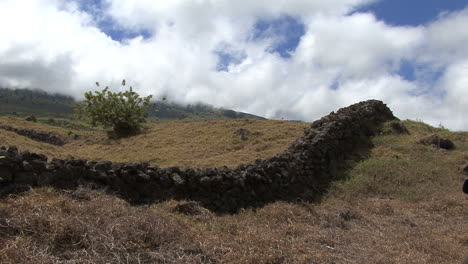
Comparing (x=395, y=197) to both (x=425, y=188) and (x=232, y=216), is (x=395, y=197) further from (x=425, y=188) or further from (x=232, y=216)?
(x=232, y=216)

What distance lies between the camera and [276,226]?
779cm

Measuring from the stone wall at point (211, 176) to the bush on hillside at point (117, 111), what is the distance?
A: 49.7 ft

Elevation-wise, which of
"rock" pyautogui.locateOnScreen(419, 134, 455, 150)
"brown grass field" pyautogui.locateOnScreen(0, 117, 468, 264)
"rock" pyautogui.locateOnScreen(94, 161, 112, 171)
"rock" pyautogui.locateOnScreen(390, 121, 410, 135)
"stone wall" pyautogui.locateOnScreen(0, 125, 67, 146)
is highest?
"rock" pyautogui.locateOnScreen(390, 121, 410, 135)

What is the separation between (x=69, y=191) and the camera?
7090mm

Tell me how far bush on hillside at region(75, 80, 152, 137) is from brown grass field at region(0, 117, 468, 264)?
12.9 metres

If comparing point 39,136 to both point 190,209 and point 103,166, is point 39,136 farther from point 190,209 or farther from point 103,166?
point 190,209

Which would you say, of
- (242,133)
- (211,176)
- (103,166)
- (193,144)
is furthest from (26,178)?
(242,133)

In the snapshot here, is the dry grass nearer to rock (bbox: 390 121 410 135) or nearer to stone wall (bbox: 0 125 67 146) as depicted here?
stone wall (bbox: 0 125 67 146)

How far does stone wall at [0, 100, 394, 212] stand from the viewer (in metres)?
7.19

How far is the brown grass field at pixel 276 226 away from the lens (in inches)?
206

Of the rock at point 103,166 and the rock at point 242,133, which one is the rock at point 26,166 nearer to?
the rock at point 103,166

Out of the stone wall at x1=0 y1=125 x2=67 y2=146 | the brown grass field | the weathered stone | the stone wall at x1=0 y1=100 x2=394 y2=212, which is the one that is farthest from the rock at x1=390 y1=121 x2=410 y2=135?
the stone wall at x1=0 y1=125 x2=67 y2=146

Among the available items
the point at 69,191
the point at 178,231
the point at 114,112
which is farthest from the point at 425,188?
the point at 114,112

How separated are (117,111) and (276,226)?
19.9 m
